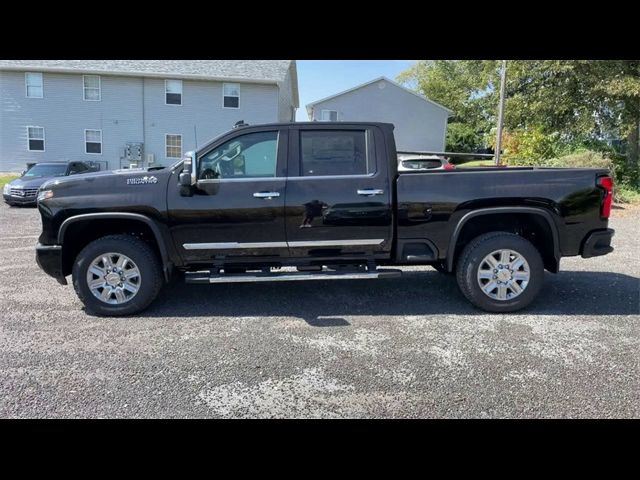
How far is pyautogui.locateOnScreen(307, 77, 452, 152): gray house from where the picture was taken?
26.5 meters

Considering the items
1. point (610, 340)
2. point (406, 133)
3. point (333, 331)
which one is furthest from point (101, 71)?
point (610, 340)

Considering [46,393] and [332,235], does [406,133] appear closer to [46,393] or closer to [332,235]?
[332,235]

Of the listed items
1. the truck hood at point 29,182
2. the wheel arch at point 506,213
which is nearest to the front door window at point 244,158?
the wheel arch at point 506,213

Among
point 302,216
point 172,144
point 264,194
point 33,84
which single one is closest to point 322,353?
point 302,216

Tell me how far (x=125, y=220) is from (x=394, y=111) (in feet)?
82.6

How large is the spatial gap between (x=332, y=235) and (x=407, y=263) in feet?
3.06

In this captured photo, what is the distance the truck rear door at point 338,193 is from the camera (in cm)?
455

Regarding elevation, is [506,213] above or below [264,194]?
below

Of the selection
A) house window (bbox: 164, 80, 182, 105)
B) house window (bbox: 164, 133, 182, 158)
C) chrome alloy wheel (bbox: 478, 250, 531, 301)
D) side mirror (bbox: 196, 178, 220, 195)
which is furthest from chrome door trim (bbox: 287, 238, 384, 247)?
house window (bbox: 164, 80, 182, 105)

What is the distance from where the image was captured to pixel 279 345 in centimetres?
391

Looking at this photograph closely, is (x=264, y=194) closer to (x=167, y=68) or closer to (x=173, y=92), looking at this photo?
(x=173, y=92)

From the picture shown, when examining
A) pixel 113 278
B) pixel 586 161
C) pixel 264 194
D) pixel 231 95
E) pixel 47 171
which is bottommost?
pixel 113 278

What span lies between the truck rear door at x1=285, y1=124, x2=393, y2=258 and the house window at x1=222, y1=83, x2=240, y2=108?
18617 mm

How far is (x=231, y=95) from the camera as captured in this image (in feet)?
71.7
